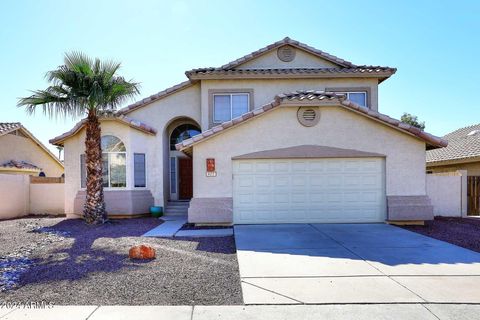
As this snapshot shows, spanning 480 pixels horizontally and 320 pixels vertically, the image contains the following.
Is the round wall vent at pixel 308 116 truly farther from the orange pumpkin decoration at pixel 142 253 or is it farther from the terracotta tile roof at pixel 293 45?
the orange pumpkin decoration at pixel 142 253

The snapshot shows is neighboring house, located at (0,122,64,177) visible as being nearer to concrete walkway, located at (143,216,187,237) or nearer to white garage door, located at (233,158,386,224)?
concrete walkway, located at (143,216,187,237)

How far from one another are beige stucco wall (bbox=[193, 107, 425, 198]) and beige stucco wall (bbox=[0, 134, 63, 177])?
1888 cm

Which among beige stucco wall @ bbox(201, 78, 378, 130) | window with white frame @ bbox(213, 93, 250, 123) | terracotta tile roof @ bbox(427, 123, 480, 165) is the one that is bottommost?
terracotta tile roof @ bbox(427, 123, 480, 165)

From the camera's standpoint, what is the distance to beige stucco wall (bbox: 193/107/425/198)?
11.5 metres

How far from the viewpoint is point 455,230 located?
10820mm

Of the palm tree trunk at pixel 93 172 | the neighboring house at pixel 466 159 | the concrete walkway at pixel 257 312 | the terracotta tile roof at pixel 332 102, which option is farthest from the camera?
the neighboring house at pixel 466 159

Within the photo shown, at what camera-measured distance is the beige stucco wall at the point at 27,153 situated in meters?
22.7

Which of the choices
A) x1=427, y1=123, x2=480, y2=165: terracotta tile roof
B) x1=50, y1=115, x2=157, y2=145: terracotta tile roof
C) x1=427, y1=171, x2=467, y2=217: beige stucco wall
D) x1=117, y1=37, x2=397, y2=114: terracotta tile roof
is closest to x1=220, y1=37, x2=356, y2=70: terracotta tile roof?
x1=117, y1=37, x2=397, y2=114: terracotta tile roof

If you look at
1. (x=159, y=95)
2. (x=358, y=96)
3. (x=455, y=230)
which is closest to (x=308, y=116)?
(x=358, y=96)

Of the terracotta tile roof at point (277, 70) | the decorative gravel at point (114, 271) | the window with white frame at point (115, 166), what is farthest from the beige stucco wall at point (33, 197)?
the decorative gravel at point (114, 271)

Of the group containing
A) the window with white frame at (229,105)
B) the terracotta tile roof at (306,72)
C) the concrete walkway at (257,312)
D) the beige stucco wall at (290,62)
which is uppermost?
the beige stucco wall at (290,62)

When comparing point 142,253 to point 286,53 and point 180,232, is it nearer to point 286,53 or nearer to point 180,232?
point 180,232

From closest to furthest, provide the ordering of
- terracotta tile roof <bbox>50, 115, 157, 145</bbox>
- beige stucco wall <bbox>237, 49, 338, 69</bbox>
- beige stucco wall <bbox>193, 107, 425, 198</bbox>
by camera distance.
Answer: beige stucco wall <bbox>193, 107, 425, 198</bbox>
terracotta tile roof <bbox>50, 115, 157, 145</bbox>
beige stucco wall <bbox>237, 49, 338, 69</bbox>

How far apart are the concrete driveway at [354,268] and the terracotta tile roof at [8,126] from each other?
21286 millimetres
